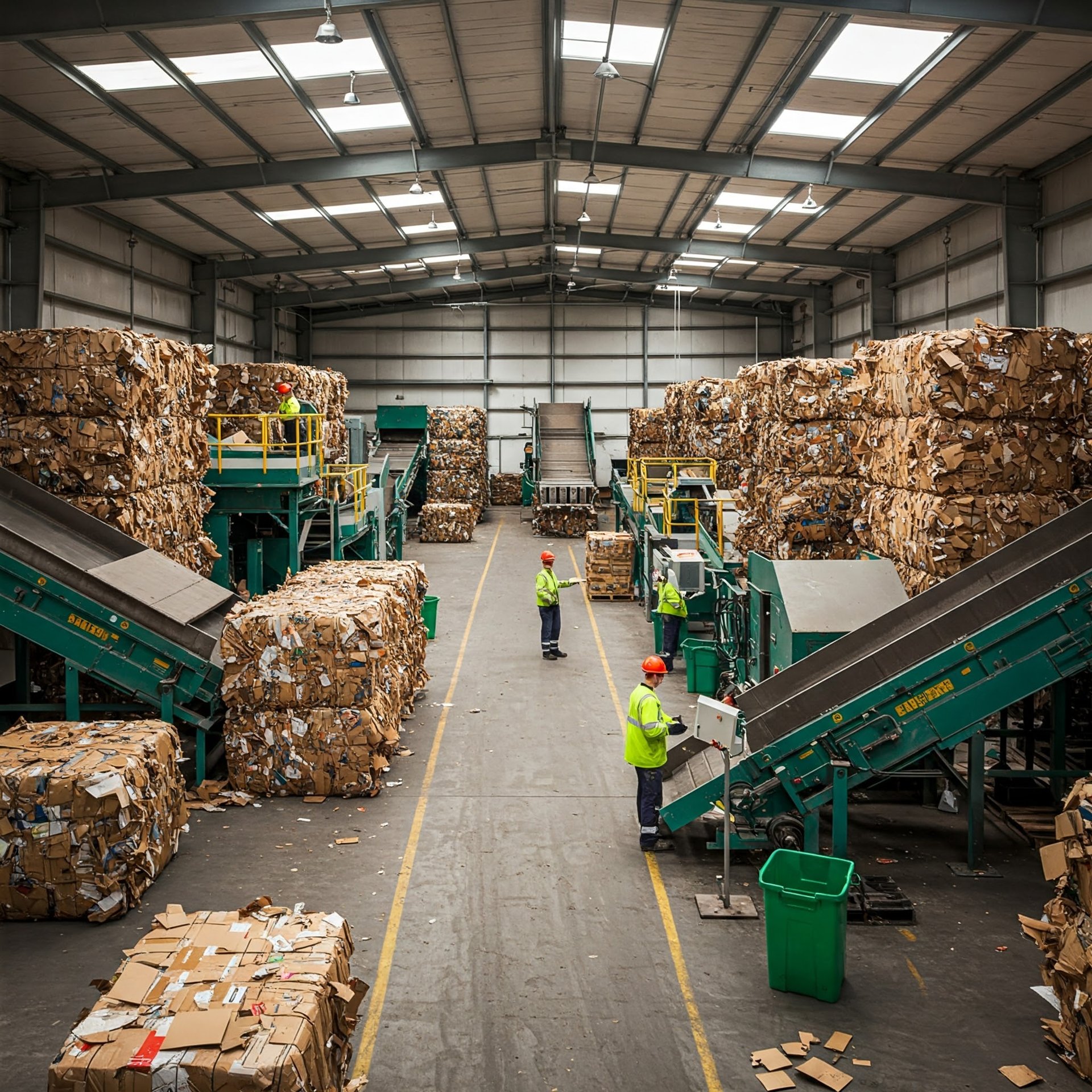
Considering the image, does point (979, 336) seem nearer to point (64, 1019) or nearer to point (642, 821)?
point (642, 821)

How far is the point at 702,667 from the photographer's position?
13.6m

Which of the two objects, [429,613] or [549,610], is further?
[429,613]

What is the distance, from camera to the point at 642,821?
28.4 feet

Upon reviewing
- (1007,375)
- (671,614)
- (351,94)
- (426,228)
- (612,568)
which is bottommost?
(671,614)

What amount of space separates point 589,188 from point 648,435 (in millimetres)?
7984

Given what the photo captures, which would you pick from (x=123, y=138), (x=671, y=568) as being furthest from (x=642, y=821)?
(x=123, y=138)

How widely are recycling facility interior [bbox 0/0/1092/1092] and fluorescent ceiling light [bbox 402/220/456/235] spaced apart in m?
1.56

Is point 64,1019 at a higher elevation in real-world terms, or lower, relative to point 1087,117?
lower

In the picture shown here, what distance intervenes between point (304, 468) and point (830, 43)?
9.54 metres

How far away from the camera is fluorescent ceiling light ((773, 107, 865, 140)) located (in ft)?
55.3

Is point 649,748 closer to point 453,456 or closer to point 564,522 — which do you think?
Answer: point 564,522

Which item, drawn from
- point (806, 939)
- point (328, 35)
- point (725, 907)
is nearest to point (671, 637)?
point (725, 907)

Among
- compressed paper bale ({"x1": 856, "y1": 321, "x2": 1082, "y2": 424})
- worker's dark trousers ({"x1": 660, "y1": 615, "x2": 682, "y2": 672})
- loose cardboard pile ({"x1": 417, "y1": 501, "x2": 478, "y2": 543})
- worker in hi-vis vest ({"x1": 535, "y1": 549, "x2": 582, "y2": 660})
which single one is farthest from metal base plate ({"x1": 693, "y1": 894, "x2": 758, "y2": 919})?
loose cardboard pile ({"x1": 417, "y1": 501, "x2": 478, "y2": 543})

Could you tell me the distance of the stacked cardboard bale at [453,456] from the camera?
33812 mm
